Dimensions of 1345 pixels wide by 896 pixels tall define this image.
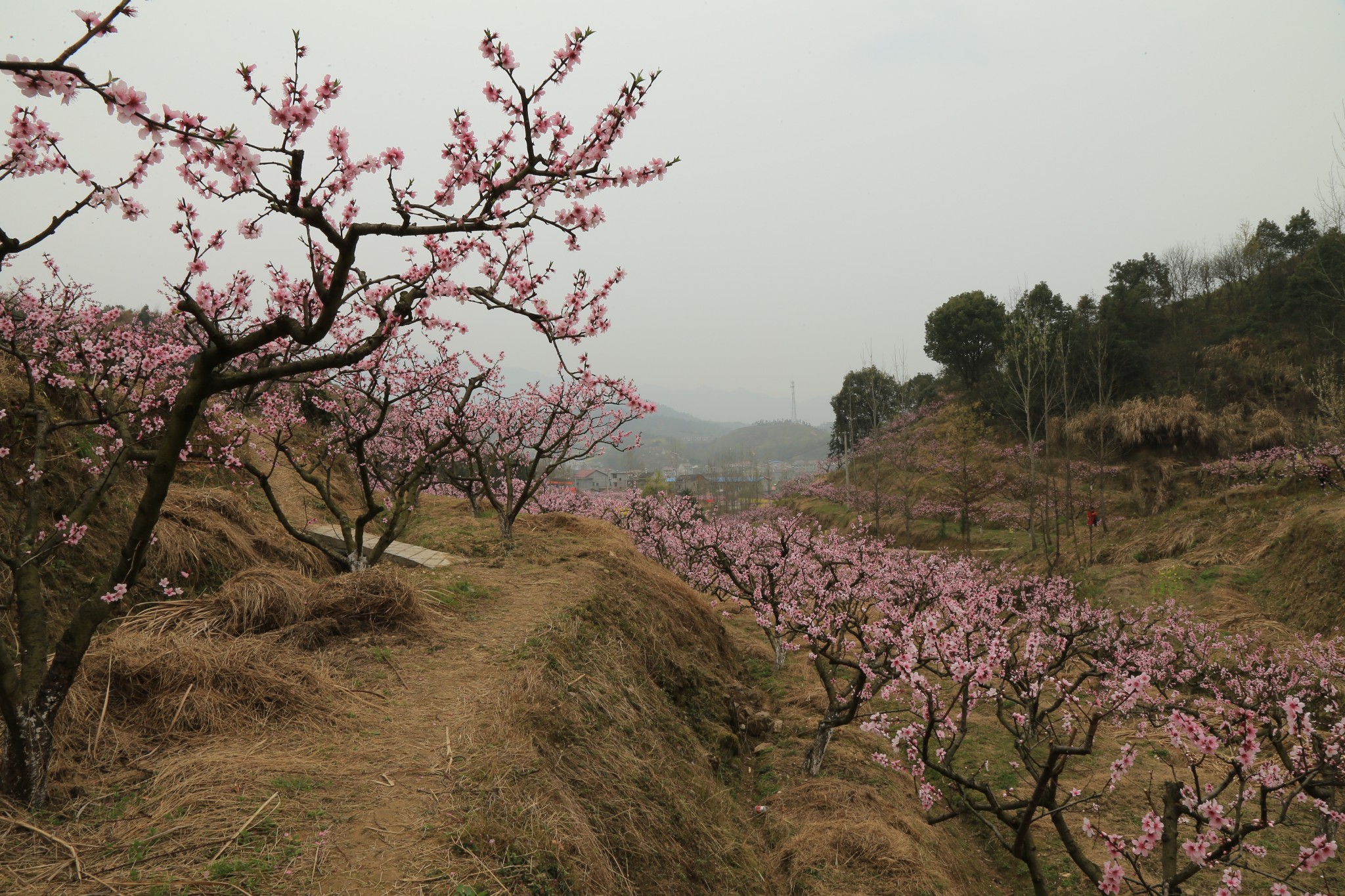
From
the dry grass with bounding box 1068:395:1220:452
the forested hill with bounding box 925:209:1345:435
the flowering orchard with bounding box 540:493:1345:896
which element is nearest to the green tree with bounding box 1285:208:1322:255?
the forested hill with bounding box 925:209:1345:435

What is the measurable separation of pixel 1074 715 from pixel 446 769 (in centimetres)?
931

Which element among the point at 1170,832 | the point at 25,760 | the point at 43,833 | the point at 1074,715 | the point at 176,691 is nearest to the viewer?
the point at 43,833

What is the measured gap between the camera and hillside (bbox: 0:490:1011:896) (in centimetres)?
289

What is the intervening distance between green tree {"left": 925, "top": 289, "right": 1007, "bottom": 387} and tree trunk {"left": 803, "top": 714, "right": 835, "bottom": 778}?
4024 cm

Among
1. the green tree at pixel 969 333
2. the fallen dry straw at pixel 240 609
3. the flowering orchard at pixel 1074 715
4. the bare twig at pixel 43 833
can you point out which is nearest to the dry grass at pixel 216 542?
the fallen dry straw at pixel 240 609

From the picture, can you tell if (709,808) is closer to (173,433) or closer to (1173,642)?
(173,433)

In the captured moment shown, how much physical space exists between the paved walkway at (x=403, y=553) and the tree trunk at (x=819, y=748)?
569 centimetres

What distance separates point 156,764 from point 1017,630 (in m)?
13.0

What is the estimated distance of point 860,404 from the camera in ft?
151

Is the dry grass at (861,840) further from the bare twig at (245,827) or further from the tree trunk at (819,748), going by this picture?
the bare twig at (245,827)

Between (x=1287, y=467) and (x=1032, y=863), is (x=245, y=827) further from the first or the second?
(x=1287, y=467)

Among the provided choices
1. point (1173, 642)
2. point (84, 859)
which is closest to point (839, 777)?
point (84, 859)

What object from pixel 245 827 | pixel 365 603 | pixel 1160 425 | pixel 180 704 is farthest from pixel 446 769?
pixel 1160 425

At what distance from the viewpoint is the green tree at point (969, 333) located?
4191 cm
